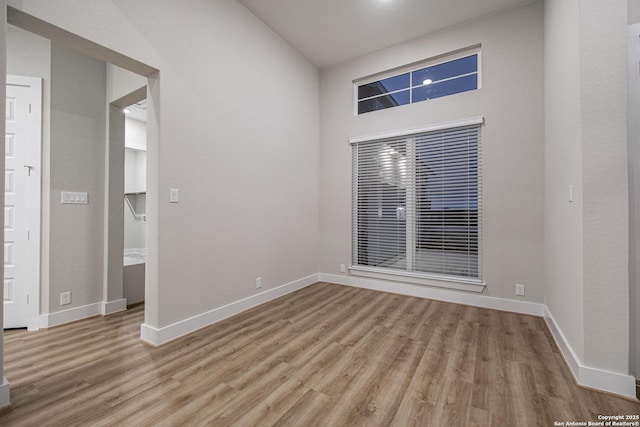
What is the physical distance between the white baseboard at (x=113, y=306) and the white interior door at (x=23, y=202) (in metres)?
0.53

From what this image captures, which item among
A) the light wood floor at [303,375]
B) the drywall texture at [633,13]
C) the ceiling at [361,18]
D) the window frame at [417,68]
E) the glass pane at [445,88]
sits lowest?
the light wood floor at [303,375]

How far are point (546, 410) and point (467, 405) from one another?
0.42 meters

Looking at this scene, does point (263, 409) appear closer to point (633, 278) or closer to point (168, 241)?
point (168, 241)

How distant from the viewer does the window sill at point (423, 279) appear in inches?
130

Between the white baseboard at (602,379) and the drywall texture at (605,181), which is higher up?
the drywall texture at (605,181)

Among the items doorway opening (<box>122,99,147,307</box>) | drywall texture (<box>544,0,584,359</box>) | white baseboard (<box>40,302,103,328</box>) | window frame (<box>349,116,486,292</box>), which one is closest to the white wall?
doorway opening (<box>122,99,147,307</box>)

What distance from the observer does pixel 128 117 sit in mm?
4777

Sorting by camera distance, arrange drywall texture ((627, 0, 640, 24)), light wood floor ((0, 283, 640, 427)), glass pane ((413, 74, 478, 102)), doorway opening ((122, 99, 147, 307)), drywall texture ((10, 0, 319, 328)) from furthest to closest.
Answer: doorway opening ((122, 99, 147, 307)), glass pane ((413, 74, 478, 102)), drywall texture ((10, 0, 319, 328)), drywall texture ((627, 0, 640, 24)), light wood floor ((0, 283, 640, 427))

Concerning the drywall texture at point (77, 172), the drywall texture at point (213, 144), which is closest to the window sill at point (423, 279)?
the drywall texture at point (213, 144)

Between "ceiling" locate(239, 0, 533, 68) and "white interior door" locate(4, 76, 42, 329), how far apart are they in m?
2.45

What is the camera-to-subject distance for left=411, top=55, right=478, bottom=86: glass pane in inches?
135

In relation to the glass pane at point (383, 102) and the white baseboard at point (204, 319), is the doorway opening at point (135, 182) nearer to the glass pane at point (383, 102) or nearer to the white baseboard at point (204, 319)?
the white baseboard at point (204, 319)

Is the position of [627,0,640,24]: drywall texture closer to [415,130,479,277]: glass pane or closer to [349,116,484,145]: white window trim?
[349,116,484,145]: white window trim

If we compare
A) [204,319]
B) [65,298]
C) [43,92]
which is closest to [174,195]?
[204,319]
